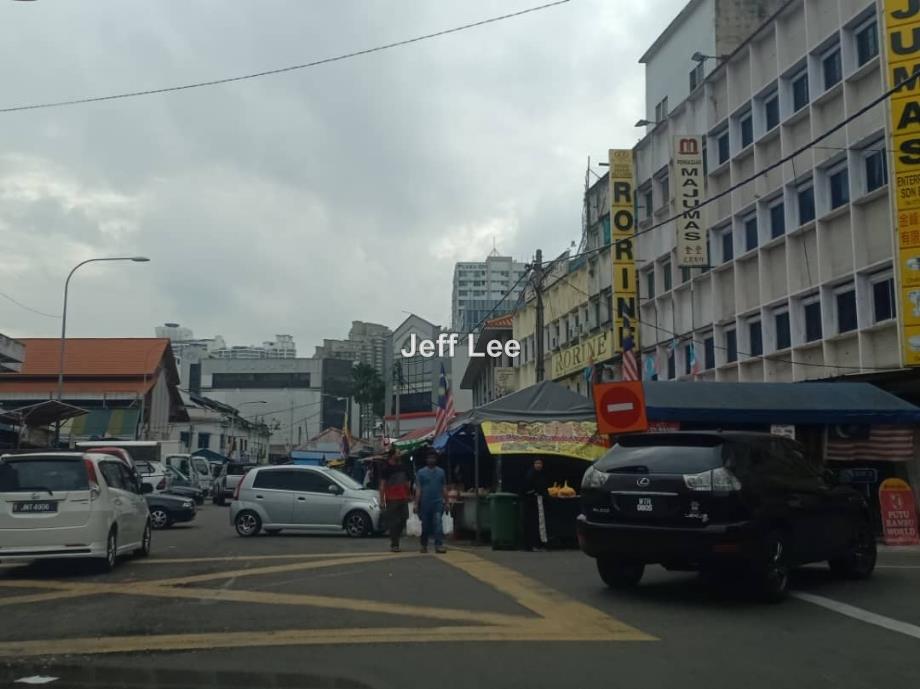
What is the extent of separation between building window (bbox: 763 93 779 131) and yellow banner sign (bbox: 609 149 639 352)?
6.23 m

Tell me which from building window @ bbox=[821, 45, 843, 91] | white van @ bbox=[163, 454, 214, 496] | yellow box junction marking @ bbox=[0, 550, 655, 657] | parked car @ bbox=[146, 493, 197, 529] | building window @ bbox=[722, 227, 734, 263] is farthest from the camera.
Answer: white van @ bbox=[163, 454, 214, 496]

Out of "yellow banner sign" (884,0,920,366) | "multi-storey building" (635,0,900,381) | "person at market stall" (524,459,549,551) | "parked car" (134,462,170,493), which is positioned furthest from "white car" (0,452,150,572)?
"parked car" (134,462,170,493)

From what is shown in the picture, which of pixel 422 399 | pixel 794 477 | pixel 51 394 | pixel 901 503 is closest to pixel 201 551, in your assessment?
pixel 794 477

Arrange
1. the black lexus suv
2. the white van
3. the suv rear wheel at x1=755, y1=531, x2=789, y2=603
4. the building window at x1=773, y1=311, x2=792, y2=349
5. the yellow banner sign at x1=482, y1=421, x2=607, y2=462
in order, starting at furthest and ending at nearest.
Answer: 1. the white van
2. the building window at x1=773, y1=311, x2=792, y2=349
3. the yellow banner sign at x1=482, y1=421, x2=607, y2=462
4. the suv rear wheel at x1=755, y1=531, x2=789, y2=603
5. the black lexus suv

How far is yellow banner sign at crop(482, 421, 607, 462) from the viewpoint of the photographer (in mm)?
18891

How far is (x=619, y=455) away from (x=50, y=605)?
21.3ft

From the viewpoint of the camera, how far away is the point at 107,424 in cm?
5400

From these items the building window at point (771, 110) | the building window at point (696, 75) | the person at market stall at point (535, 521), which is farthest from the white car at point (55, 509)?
the building window at point (696, 75)

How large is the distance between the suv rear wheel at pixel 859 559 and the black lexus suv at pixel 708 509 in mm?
608

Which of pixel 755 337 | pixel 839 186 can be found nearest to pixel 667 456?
pixel 839 186

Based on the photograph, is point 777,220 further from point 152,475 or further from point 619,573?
point 152,475

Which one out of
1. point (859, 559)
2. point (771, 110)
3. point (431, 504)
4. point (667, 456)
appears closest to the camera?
point (667, 456)

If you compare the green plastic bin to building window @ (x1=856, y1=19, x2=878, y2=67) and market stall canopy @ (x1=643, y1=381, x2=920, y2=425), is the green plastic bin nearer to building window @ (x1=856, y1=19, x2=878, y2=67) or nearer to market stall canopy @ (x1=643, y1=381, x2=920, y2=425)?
market stall canopy @ (x1=643, y1=381, x2=920, y2=425)

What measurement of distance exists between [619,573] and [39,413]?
82.9ft
